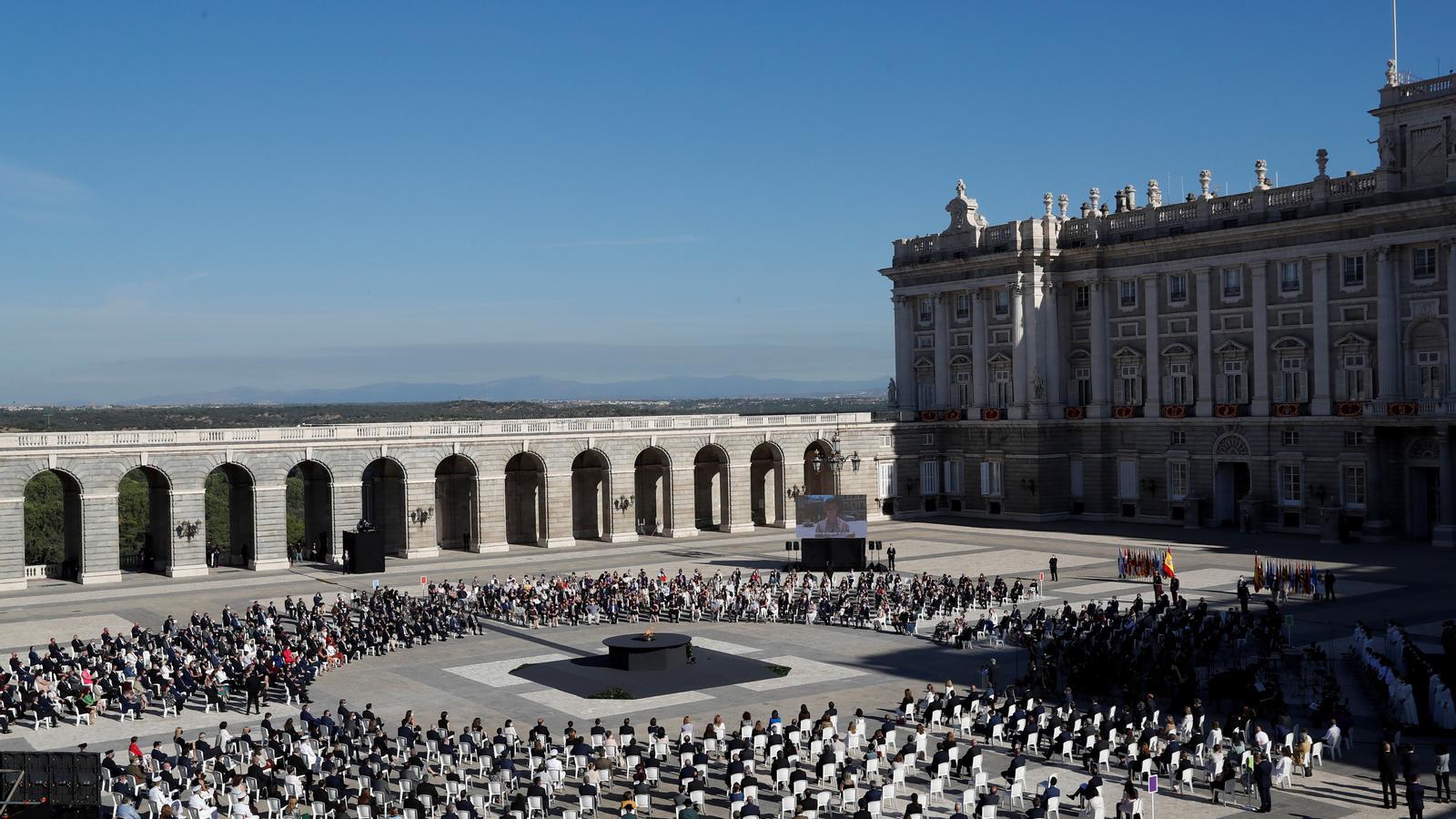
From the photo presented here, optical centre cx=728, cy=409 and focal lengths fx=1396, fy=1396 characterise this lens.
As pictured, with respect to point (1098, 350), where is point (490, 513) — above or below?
below

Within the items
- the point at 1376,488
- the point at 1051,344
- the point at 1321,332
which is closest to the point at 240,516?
the point at 1051,344

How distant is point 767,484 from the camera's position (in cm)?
8475

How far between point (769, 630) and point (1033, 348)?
3838 centimetres

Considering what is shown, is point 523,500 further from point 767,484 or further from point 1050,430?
point 1050,430

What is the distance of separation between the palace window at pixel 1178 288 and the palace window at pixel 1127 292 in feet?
7.40

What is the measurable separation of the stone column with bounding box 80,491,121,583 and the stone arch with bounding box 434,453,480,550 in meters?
17.2

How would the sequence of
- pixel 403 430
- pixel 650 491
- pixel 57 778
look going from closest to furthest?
pixel 57 778, pixel 403 430, pixel 650 491

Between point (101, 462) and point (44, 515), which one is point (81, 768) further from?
point (44, 515)

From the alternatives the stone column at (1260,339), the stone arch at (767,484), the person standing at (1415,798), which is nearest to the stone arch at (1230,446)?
the stone column at (1260,339)

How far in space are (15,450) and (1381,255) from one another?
61.3 metres

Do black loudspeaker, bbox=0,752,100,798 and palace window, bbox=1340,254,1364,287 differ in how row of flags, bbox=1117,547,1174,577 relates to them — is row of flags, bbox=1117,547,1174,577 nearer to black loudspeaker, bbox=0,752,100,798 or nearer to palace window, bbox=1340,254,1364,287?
palace window, bbox=1340,254,1364,287

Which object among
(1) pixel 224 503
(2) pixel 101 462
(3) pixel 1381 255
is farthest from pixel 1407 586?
(1) pixel 224 503

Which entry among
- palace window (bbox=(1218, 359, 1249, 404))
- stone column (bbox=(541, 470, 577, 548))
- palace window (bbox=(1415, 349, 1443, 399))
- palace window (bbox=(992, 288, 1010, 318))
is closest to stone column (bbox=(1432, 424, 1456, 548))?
palace window (bbox=(1415, 349, 1443, 399))

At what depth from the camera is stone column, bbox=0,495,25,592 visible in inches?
2338
